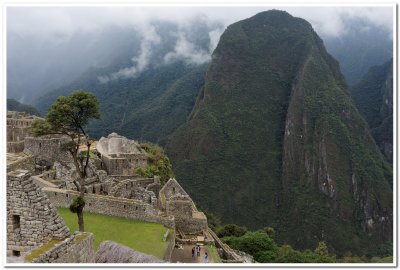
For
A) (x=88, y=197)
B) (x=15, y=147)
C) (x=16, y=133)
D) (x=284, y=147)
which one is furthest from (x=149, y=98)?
(x=88, y=197)

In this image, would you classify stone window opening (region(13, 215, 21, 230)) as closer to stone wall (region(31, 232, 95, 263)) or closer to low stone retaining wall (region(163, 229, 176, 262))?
stone wall (region(31, 232, 95, 263))

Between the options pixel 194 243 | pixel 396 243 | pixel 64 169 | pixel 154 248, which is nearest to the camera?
pixel 396 243

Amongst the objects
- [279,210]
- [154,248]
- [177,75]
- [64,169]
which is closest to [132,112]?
[177,75]

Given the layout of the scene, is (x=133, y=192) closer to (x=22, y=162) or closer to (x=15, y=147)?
(x=22, y=162)

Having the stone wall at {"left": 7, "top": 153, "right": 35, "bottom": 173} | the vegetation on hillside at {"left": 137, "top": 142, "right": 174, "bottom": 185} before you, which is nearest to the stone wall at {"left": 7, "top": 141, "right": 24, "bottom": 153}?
the stone wall at {"left": 7, "top": 153, "right": 35, "bottom": 173}

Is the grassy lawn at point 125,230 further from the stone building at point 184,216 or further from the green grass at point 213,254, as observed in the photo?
the green grass at point 213,254

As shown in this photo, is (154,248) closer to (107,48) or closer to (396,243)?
(396,243)
